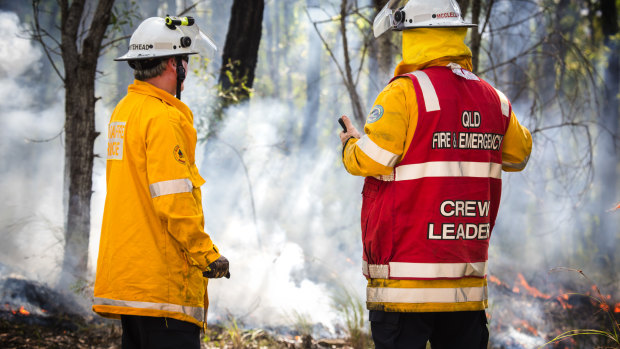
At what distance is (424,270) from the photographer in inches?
91.0

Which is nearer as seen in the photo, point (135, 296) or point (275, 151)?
point (135, 296)

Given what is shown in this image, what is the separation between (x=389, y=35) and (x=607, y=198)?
A: 5.66 m

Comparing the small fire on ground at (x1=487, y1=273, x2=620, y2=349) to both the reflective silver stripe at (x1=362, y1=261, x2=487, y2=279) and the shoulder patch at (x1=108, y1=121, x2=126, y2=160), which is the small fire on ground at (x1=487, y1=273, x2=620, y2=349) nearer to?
the reflective silver stripe at (x1=362, y1=261, x2=487, y2=279)

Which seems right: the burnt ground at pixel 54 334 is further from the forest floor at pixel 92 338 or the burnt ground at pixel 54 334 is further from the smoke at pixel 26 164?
the smoke at pixel 26 164

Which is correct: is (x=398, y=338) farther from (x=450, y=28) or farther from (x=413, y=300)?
(x=450, y=28)

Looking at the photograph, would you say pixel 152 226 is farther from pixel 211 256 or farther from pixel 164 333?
pixel 164 333

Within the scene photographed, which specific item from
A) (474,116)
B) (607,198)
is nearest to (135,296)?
(474,116)

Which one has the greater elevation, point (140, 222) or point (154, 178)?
point (154, 178)

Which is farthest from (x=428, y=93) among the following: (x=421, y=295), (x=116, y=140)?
(x=116, y=140)

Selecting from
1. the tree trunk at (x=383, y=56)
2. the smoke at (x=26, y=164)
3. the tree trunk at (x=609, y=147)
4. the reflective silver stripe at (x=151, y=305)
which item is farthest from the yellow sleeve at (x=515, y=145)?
the tree trunk at (x=609, y=147)

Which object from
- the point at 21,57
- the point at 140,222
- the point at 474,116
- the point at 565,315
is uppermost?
the point at 21,57

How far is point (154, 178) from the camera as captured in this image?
91.2 inches

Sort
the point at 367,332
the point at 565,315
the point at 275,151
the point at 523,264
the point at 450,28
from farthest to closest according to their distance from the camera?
the point at 523,264 < the point at 275,151 < the point at 565,315 < the point at 367,332 < the point at 450,28

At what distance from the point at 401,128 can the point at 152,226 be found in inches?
45.5
